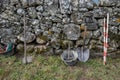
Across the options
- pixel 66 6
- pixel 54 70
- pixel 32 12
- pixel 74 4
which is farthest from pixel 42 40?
pixel 74 4

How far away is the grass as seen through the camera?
292 centimetres

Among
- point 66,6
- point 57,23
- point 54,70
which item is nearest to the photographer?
point 54,70

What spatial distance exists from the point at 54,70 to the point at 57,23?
113 centimetres

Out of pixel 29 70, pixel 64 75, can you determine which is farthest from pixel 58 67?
pixel 29 70

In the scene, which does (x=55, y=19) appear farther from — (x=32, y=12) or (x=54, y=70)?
(x=54, y=70)

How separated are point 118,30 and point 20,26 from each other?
2.35 m

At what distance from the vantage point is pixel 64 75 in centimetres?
295

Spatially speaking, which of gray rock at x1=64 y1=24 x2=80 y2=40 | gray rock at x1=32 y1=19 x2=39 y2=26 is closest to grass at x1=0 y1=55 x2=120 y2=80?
gray rock at x1=64 y1=24 x2=80 y2=40

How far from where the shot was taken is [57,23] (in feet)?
11.7

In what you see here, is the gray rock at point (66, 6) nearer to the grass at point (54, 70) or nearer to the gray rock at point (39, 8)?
the gray rock at point (39, 8)

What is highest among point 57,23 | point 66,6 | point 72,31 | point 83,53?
point 66,6

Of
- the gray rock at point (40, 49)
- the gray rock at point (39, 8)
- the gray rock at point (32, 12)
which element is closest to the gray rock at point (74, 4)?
the gray rock at point (39, 8)

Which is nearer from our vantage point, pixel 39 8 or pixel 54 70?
pixel 54 70

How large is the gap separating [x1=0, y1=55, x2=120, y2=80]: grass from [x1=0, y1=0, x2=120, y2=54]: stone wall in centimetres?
35
